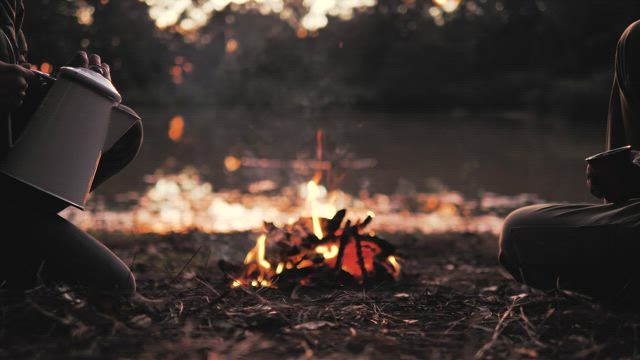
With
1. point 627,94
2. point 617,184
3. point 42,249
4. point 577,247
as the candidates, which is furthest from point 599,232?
point 42,249

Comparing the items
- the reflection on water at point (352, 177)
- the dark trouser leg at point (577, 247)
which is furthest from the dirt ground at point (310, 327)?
the reflection on water at point (352, 177)

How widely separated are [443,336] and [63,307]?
121 cm

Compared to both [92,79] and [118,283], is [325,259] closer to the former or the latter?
[118,283]

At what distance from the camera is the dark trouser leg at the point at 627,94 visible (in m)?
2.31

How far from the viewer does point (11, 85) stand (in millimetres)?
2018

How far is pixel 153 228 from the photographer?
5434 millimetres

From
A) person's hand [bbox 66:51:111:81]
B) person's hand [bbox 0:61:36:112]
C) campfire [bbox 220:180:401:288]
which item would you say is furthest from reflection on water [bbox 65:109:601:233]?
person's hand [bbox 0:61:36:112]

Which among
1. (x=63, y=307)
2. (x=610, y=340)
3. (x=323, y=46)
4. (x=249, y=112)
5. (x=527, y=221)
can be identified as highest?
(x=323, y=46)

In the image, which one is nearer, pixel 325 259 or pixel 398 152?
pixel 325 259

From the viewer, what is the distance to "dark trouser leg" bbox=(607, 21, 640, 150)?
231cm

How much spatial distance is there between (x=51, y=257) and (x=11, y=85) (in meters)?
0.60

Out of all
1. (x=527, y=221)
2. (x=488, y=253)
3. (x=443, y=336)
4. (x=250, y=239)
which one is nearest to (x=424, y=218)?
(x=488, y=253)

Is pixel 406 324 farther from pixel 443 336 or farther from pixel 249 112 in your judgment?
pixel 249 112

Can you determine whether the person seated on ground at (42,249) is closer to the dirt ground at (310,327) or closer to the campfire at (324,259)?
the dirt ground at (310,327)
